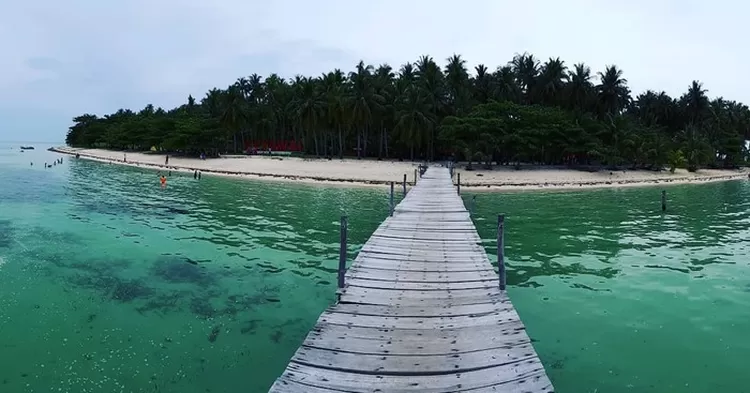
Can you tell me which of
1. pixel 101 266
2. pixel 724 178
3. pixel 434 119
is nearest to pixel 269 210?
pixel 101 266

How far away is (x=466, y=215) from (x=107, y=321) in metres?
15.3

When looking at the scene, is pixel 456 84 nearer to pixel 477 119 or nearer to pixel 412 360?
pixel 477 119

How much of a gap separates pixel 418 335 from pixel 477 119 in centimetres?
5952

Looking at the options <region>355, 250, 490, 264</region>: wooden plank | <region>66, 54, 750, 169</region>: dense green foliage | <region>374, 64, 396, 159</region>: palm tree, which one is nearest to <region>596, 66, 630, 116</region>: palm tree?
<region>66, 54, 750, 169</region>: dense green foliage

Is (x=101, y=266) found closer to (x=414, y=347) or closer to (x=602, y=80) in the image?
(x=414, y=347)

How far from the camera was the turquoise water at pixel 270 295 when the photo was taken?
10.2m

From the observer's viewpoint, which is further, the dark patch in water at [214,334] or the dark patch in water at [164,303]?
the dark patch in water at [164,303]

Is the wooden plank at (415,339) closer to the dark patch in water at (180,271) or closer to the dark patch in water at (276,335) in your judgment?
the dark patch in water at (276,335)

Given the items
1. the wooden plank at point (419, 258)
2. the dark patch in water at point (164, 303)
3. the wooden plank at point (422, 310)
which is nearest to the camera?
the wooden plank at point (422, 310)

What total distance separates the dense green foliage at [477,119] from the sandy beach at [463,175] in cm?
304

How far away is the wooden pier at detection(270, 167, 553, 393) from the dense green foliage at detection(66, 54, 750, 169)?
52.7 meters

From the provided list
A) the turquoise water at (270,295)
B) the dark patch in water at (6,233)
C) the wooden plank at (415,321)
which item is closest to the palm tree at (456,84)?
the turquoise water at (270,295)

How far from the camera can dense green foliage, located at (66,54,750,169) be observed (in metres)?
66.8

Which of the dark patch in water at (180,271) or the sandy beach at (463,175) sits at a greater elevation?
the sandy beach at (463,175)
